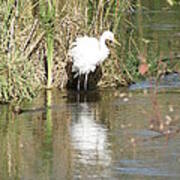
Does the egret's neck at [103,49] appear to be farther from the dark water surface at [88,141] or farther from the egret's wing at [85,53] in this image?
the dark water surface at [88,141]

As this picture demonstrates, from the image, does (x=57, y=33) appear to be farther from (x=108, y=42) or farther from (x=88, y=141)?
(x=88, y=141)

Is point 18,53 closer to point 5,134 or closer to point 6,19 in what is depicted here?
point 6,19

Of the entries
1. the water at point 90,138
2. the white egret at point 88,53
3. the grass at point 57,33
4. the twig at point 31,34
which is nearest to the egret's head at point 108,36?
the white egret at point 88,53

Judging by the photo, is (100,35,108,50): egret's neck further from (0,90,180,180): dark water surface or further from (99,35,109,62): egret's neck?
(0,90,180,180): dark water surface

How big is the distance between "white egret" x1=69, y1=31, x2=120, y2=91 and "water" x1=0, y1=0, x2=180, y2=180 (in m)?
0.39

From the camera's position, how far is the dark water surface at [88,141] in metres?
7.54

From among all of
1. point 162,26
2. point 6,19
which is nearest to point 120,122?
point 6,19

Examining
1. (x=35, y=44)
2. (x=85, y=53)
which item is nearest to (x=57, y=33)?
(x=35, y=44)

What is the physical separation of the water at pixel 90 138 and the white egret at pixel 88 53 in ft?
1.28

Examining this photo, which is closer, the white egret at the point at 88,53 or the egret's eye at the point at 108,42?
the white egret at the point at 88,53

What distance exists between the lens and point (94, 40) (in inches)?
504

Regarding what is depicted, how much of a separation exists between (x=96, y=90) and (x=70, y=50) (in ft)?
2.32

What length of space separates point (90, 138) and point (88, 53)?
3.94 metres

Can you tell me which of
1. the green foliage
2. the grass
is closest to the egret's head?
the grass
